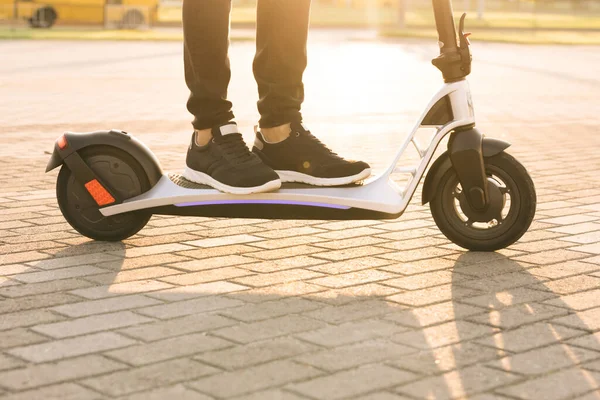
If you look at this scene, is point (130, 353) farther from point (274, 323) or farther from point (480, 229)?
point (480, 229)

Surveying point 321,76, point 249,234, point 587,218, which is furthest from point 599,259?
point 321,76

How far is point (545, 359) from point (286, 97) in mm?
1708

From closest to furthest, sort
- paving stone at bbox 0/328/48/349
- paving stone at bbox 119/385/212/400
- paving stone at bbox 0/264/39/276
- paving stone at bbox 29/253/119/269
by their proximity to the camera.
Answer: paving stone at bbox 119/385/212/400, paving stone at bbox 0/328/48/349, paving stone at bbox 0/264/39/276, paving stone at bbox 29/253/119/269

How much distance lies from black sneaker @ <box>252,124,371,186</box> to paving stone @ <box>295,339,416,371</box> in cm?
118

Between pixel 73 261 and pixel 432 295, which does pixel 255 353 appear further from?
pixel 73 261

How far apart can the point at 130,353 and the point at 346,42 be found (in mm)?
20745

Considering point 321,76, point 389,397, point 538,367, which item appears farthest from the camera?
point 321,76

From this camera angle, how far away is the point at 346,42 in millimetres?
23422

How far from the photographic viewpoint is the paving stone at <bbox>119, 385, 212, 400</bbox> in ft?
A: 8.79

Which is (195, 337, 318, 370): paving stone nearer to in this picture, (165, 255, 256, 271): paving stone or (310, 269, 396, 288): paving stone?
(310, 269, 396, 288): paving stone

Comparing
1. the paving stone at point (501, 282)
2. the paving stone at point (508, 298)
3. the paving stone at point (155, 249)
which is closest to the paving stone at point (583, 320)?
the paving stone at point (508, 298)

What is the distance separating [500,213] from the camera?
4.21m

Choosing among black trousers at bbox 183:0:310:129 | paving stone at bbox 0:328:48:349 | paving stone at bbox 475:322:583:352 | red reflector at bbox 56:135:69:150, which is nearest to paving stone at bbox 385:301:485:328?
paving stone at bbox 475:322:583:352

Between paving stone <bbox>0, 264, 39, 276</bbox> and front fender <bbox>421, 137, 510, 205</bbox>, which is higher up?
front fender <bbox>421, 137, 510, 205</bbox>
